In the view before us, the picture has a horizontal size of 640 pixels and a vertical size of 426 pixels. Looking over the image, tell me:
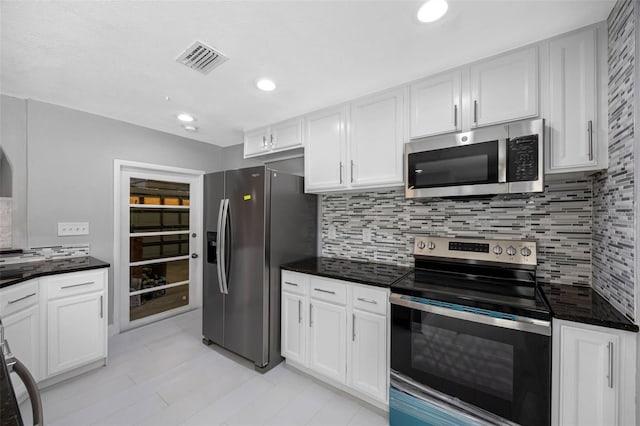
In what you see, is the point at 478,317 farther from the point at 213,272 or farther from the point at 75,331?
the point at 75,331

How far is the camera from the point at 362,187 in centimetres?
222

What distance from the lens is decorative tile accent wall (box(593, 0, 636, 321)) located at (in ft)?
3.90

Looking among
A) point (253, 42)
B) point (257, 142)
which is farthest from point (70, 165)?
point (253, 42)

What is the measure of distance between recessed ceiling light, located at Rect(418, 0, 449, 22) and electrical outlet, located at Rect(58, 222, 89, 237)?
3434 millimetres

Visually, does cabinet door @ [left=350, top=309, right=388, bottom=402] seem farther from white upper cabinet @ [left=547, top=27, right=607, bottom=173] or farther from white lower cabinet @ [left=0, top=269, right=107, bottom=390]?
white lower cabinet @ [left=0, top=269, right=107, bottom=390]

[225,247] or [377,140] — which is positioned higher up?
[377,140]

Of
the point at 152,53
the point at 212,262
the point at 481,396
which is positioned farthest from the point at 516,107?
the point at 212,262

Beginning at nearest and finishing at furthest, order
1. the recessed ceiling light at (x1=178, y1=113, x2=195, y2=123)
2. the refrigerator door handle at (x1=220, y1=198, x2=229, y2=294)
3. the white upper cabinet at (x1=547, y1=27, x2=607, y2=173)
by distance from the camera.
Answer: the white upper cabinet at (x1=547, y1=27, x2=607, y2=173), the refrigerator door handle at (x1=220, y1=198, x2=229, y2=294), the recessed ceiling light at (x1=178, y1=113, x2=195, y2=123)

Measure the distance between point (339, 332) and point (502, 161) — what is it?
5.19ft

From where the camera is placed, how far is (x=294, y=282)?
90.4 inches

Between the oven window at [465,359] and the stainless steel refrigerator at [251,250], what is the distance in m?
1.27

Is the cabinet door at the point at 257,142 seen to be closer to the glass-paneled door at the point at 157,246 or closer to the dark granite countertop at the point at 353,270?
the glass-paneled door at the point at 157,246

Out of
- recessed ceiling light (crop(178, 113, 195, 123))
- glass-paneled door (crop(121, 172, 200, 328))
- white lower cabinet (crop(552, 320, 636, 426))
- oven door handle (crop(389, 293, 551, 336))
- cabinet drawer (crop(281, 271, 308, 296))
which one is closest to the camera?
white lower cabinet (crop(552, 320, 636, 426))

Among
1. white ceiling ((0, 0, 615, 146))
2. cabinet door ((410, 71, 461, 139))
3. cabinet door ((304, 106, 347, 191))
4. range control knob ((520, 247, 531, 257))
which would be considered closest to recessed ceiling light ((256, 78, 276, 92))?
white ceiling ((0, 0, 615, 146))
